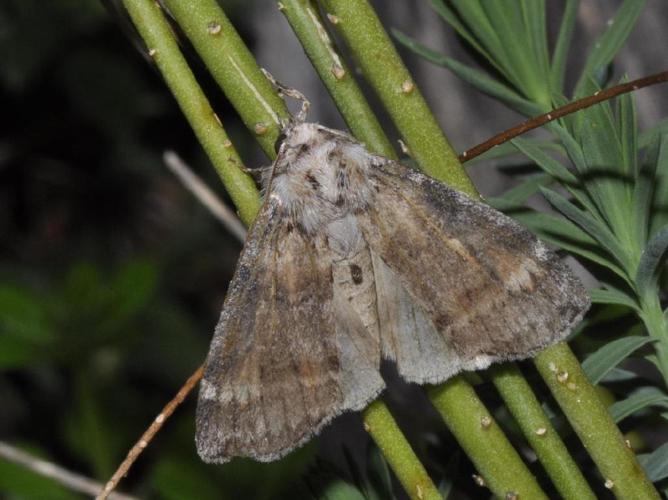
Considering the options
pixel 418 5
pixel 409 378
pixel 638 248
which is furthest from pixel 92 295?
pixel 638 248

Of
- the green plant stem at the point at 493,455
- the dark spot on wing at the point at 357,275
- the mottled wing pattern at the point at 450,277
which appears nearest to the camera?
the green plant stem at the point at 493,455

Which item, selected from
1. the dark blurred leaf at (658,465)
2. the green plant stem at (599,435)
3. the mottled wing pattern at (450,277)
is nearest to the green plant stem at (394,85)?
the mottled wing pattern at (450,277)

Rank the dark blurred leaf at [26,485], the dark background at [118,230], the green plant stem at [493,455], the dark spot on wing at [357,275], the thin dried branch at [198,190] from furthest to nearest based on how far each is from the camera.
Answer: the dark background at [118,230] → the dark blurred leaf at [26,485] → the thin dried branch at [198,190] → the dark spot on wing at [357,275] → the green plant stem at [493,455]

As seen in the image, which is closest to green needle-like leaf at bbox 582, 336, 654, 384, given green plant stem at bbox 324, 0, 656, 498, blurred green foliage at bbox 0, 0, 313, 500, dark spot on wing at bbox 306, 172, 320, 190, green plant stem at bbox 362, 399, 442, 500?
green plant stem at bbox 324, 0, 656, 498

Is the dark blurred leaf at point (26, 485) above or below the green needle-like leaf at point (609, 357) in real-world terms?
below

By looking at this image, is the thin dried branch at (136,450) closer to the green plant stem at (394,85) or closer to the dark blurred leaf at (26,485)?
the green plant stem at (394,85)

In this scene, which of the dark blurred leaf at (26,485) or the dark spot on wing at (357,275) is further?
the dark blurred leaf at (26,485)

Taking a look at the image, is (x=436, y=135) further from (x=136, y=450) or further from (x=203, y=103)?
(x=136, y=450)
